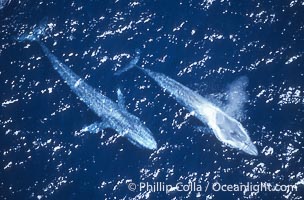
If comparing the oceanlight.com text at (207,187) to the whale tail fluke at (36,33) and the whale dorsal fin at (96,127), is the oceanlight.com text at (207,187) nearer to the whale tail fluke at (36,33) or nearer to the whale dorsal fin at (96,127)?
the whale dorsal fin at (96,127)

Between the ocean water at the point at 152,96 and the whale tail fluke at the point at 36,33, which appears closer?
the ocean water at the point at 152,96

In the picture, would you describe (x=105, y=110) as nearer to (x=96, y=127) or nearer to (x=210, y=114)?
(x=96, y=127)

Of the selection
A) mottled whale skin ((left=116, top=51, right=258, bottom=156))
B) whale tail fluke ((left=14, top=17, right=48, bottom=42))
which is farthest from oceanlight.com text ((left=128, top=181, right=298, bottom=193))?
whale tail fluke ((left=14, top=17, right=48, bottom=42))

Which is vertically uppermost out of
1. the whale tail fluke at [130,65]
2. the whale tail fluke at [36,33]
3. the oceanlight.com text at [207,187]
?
the whale tail fluke at [36,33]

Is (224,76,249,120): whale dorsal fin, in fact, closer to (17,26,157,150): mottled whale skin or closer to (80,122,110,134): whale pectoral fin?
(17,26,157,150): mottled whale skin

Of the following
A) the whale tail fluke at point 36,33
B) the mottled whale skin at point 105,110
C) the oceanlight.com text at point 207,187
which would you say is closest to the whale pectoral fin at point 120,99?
the mottled whale skin at point 105,110

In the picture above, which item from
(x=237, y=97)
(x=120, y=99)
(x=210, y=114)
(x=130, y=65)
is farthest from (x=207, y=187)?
(x=130, y=65)

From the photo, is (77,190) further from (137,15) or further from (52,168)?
(137,15)

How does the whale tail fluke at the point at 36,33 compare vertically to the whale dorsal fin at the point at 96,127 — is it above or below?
above
